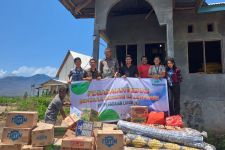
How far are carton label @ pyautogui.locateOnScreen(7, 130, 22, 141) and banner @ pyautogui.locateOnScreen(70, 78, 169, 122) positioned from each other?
2303 mm

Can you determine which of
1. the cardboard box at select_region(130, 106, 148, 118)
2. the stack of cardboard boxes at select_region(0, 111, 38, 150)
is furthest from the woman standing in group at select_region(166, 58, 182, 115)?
the stack of cardboard boxes at select_region(0, 111, 38, 150)

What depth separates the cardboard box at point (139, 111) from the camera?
776 cm

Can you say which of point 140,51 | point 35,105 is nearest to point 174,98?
point 140,51

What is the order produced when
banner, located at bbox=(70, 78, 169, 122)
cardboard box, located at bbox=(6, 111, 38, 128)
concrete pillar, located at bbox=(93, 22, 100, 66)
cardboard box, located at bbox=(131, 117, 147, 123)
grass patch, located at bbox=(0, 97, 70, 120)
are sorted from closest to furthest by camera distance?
cardboard box, located at bbox=(6, 111, 38, 128) < cardboard box, located at bbox=(131, 117, 147, 123) < banner, located at bbox=(70, 78, 169, 122) < concrete pillar, located at bbox=(93, 22, 100, 66) < grass patch, located at bbox=(0, 97, 70, 120)

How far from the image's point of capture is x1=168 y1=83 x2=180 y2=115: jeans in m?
8.48

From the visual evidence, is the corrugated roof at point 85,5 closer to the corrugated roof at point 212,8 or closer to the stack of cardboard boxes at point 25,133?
the corrugated roof at point 212,8

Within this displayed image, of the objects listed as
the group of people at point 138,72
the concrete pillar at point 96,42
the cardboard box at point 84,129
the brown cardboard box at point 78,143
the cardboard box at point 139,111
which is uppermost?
the concrete pillar at point 96,42

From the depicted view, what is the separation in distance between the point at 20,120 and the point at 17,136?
0.40 m

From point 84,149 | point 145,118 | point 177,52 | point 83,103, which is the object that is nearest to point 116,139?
point 84,149

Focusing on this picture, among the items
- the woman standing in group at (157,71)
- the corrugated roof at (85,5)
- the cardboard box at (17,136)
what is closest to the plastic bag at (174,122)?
the woman standing in group at (157,71)

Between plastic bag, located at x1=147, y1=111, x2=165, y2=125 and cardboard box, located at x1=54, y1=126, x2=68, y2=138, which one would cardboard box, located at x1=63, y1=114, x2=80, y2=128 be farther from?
plastic bag, located at x1=147, y1=111, x2=165, y2=125

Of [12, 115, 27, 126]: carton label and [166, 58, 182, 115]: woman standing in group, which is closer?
[12, 115, 27, 126]: carton label

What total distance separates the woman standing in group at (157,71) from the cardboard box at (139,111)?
1187mm

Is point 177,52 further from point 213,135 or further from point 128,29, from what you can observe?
point 213,135
